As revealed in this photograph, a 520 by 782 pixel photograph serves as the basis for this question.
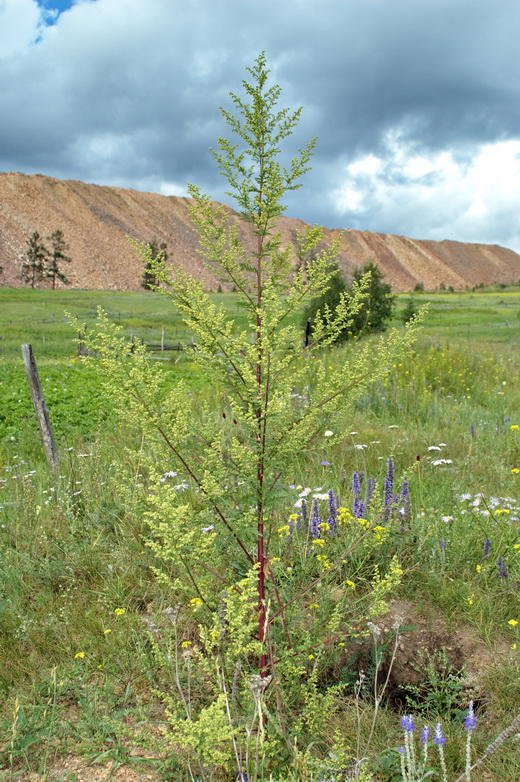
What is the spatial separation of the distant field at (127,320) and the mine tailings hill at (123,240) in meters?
19.3

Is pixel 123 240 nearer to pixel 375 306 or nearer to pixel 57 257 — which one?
pixel 57 257

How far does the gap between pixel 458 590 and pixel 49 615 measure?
263cm

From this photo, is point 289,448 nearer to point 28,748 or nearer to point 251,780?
point 251,780

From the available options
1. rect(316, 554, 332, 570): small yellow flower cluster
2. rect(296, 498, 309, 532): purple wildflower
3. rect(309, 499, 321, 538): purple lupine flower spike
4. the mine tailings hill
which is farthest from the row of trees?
rect(316, 554, 332, 570): small yellow flower cluster

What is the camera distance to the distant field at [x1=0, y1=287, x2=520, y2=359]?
24516 mm

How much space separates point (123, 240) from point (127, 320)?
2532 inches

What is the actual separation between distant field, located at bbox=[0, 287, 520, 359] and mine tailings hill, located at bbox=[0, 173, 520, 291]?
19314mm

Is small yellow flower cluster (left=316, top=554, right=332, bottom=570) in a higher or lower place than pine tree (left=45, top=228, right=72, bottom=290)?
lower

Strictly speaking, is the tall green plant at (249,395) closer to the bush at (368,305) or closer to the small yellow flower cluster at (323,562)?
the small yellow flower cluster at (323,562)

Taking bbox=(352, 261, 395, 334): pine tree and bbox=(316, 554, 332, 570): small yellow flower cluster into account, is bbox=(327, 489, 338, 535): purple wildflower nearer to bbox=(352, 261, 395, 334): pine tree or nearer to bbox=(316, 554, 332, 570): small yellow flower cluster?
bbox=(316, 554, 332, 570): small yellow flower cluster

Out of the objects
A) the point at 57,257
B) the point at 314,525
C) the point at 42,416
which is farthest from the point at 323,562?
the point at 57,257

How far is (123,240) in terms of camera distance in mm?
92750

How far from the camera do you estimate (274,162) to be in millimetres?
2512

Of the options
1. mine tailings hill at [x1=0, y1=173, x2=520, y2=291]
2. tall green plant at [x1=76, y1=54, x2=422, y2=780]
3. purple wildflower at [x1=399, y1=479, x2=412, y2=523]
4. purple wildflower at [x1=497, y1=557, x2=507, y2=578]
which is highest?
mine tailings hill at [x1=0, y1=173, x2=520, y2=291]
